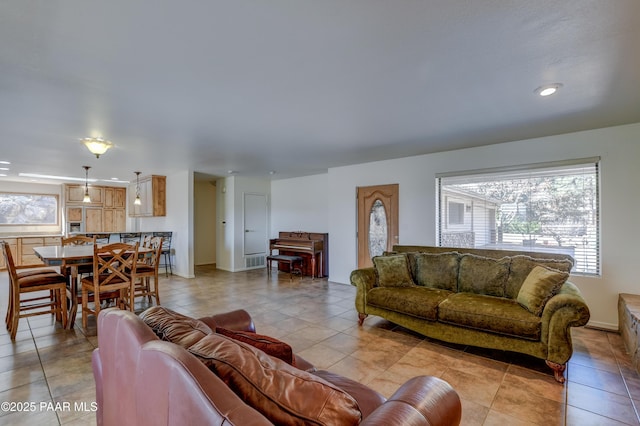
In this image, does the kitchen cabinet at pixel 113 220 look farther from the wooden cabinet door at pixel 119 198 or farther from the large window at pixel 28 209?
the large window at pixel 28 209

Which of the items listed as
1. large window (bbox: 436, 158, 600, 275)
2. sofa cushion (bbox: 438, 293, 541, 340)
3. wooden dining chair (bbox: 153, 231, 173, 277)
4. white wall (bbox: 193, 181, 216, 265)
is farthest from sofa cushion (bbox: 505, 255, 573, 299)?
white wall (bbox: 193, 181, 216, 265)

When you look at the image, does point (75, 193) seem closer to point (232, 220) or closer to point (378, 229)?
point (232, 220)

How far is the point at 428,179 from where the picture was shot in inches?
190

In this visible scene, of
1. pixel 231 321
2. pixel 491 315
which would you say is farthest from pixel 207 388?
pixel 491 315

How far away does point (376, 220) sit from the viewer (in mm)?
5469

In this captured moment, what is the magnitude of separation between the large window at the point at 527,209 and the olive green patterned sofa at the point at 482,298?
2.45ft

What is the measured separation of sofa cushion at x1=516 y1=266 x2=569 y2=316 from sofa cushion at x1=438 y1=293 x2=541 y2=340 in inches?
2.7

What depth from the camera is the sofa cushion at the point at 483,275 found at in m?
3.21

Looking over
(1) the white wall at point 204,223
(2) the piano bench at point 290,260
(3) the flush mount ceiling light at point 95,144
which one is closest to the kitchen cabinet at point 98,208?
(1) the white wall at point 204,223

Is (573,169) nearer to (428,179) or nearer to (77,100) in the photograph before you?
(428,179)

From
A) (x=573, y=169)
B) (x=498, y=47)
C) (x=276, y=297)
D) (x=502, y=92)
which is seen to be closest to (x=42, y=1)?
(x=498, y=47)

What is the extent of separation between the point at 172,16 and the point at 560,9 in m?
1.99

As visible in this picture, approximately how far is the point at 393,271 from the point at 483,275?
97 cm

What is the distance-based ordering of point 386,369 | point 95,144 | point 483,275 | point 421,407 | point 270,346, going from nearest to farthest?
point 421,407
point 270,346
point 386,369
point 483,275
point 95,144
